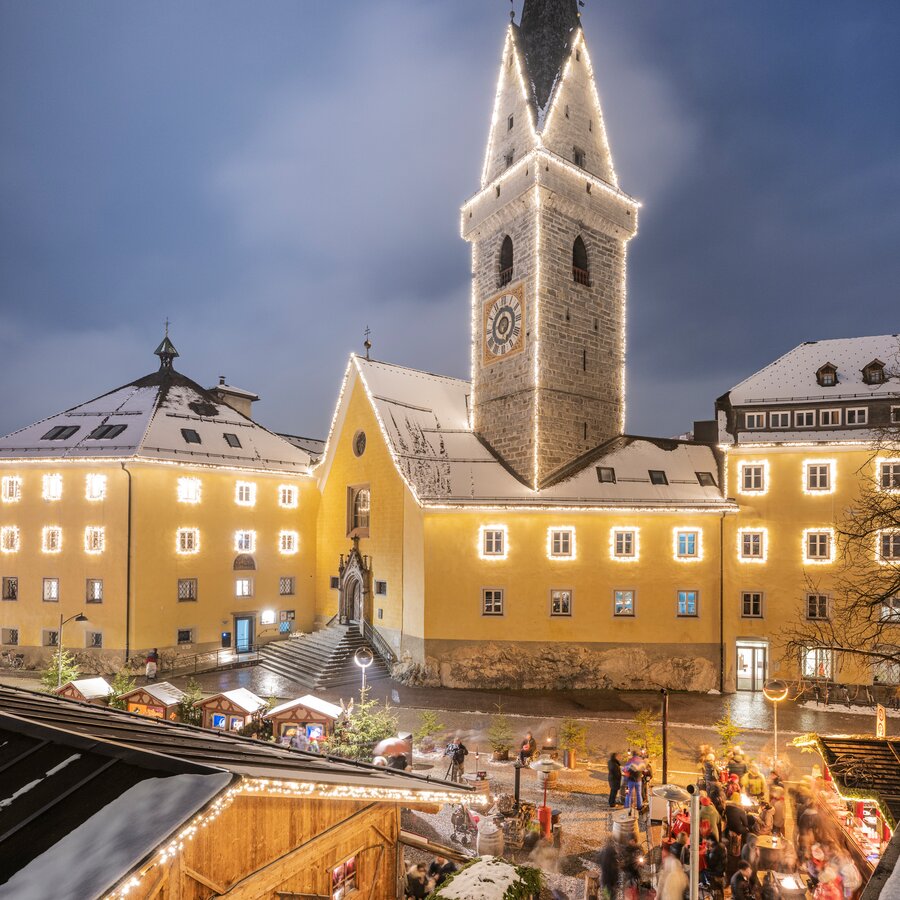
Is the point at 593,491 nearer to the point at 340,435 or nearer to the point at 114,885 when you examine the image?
the point at 340,435

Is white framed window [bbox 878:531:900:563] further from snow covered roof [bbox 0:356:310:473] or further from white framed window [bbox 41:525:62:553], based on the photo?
white framed window [bbox 41:525:62:553]

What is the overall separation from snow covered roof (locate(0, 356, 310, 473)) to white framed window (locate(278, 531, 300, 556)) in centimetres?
319

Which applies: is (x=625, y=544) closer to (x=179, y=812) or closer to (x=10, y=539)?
(x=179, y=812)

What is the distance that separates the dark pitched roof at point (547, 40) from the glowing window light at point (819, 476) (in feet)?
65.7

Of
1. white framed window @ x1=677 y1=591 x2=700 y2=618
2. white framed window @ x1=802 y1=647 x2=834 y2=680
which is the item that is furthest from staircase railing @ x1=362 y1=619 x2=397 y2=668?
white framed window @ x1=802 y1=647 x2=834 y2=680

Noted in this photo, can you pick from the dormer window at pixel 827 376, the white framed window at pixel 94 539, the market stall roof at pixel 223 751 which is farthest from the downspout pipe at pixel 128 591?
the dormer window at pixel 827 376

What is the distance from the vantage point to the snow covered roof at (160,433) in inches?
1126

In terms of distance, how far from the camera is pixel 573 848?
12.4 m

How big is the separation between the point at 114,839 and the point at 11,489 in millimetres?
30502

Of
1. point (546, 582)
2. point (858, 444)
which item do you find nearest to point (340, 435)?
point (546, 582)

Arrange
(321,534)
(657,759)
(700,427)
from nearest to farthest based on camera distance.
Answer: (657,759)
(700,427)
(321,534)

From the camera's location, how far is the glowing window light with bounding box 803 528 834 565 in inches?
968

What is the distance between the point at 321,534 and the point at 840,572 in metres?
23.3

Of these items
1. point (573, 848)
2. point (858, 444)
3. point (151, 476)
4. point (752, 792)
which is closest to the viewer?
point (573, 848)
